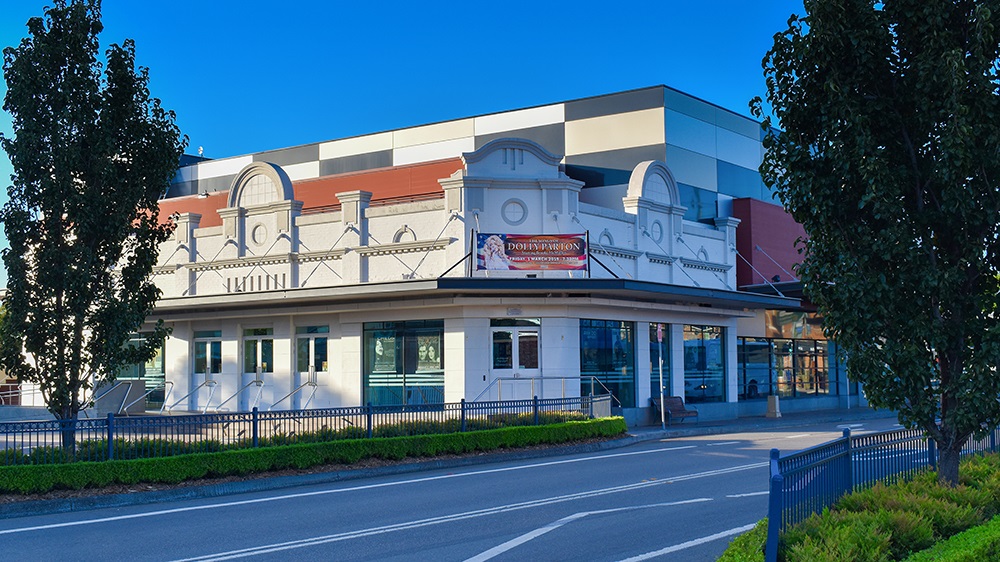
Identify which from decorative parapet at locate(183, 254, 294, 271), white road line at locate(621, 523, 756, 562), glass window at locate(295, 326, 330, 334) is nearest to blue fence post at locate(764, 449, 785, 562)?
white road line at locate(621, 523, 756, 562)

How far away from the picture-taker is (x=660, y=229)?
32.6 m

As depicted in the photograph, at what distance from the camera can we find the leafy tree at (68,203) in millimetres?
16812

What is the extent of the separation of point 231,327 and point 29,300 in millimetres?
16502

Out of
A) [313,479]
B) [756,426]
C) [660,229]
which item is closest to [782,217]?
[660,229]

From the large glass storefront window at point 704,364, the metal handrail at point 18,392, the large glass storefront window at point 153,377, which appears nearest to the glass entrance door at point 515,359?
the large glass storefront window at point 704,364

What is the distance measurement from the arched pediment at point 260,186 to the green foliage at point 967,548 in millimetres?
26321

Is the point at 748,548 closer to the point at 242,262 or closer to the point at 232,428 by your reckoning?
the point at 232,428

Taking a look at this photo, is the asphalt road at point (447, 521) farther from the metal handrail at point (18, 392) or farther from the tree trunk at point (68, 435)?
the metal handrail at point (18, 392)

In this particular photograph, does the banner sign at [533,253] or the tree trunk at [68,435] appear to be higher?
the banner sign at [533,253]

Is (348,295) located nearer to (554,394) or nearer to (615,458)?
(554,394)

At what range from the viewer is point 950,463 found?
1046 centimetres

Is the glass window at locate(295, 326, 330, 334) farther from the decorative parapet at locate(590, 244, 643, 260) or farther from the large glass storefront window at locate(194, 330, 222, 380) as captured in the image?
the decorative parapet at locate(590, 244, 643, 260)

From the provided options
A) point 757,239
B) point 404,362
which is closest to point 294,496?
point 404,362

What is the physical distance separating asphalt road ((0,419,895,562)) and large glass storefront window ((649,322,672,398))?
499 inches
